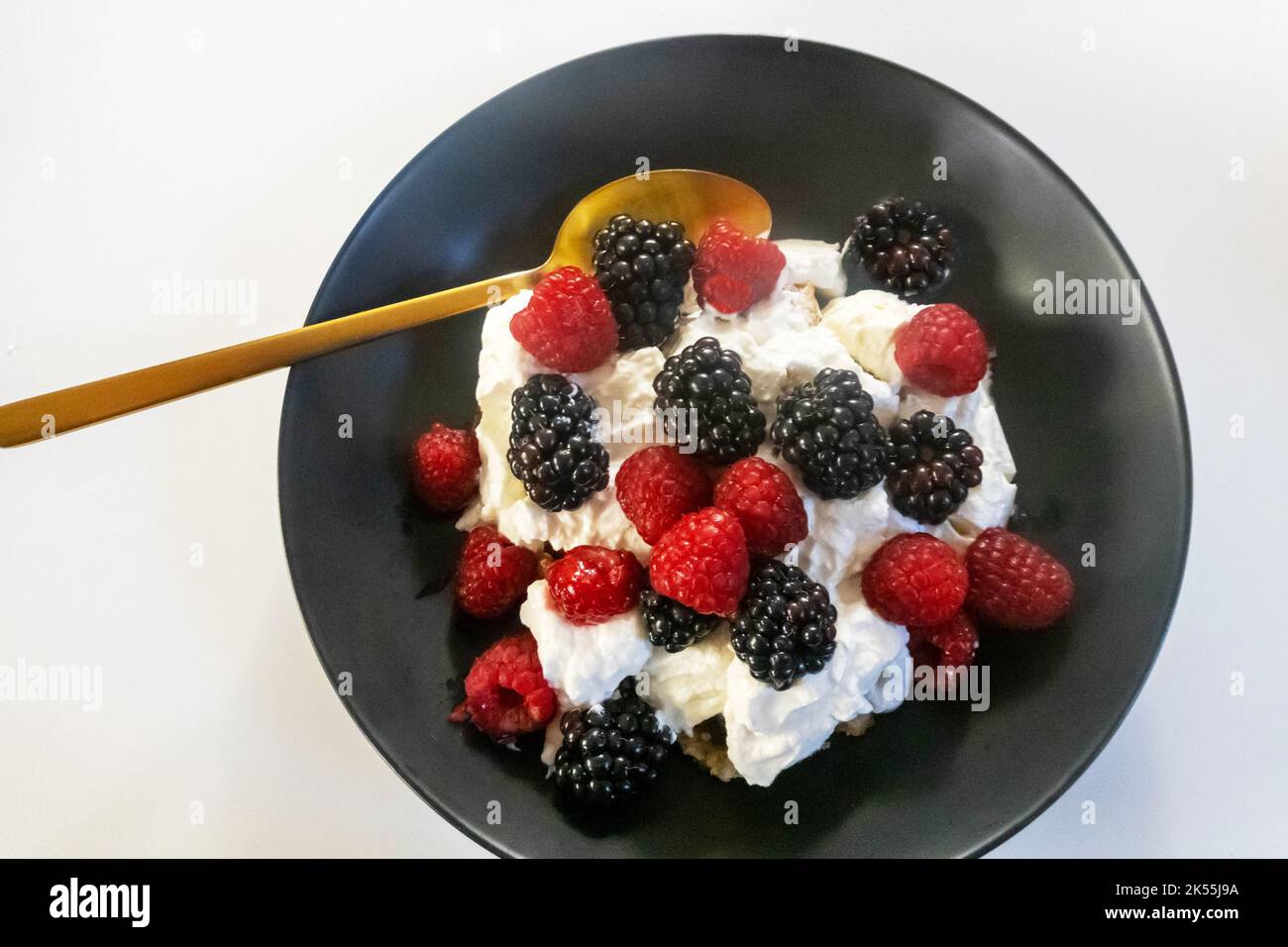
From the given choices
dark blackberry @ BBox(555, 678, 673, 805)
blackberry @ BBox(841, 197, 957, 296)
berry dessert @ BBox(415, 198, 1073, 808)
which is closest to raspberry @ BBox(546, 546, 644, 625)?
berry dessert @ BBox(415, 198, 1073, 808)

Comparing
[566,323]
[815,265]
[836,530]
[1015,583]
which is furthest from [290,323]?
[1015,583]

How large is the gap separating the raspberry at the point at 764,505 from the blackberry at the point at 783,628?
0.13 ft

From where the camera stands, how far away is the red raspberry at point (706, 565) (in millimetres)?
1138

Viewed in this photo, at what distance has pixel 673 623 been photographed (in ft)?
3.98

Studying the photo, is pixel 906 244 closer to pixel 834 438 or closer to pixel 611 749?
pixel 834 438

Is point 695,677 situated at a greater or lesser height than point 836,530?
lesser

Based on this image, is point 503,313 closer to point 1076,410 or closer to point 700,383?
point 700,383

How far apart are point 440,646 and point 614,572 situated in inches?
11.3

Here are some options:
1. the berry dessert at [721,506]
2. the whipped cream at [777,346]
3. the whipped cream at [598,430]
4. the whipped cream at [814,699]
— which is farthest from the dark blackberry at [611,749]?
the whipped cream at [777,346]

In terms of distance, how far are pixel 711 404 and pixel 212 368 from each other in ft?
2.17

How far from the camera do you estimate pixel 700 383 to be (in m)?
1.21

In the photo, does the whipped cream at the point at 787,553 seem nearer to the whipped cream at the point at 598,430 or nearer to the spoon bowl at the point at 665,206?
the whipped cream at the point at 598,430
